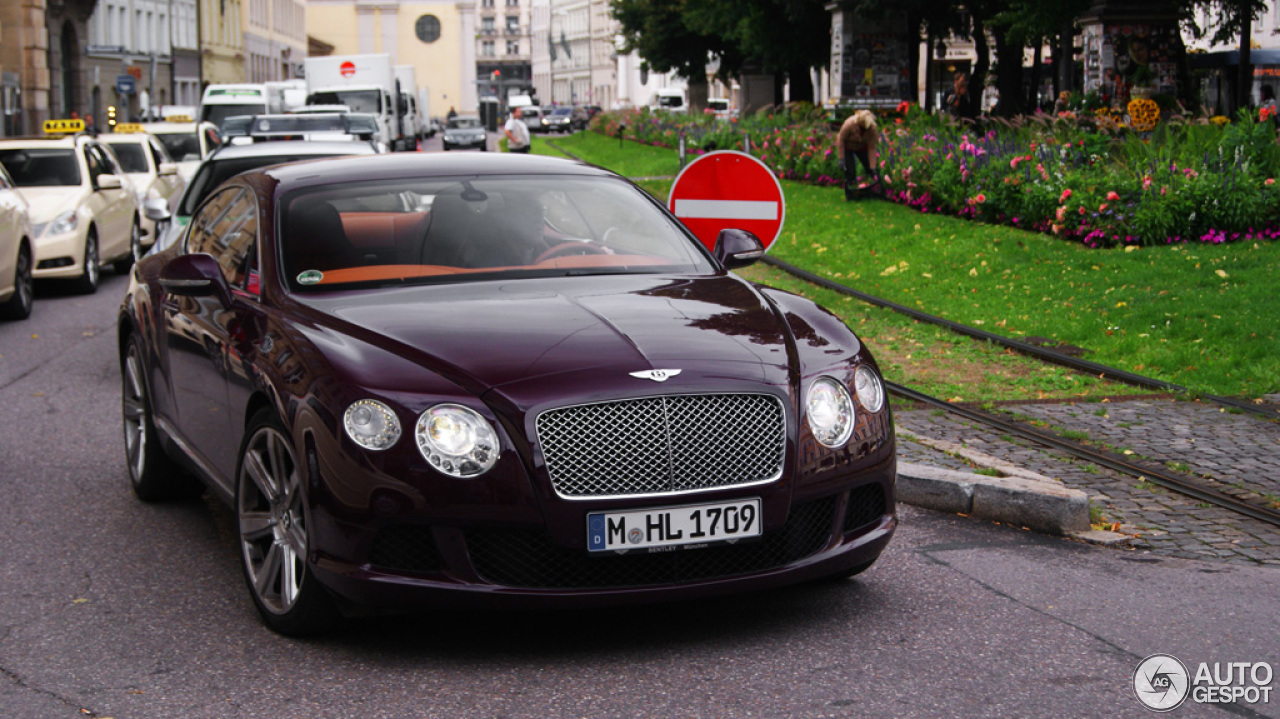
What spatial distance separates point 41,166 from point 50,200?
93cm

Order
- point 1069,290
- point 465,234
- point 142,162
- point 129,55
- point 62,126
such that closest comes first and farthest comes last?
1. point 465,234
2. point 1069,290
3. point 142,162
4. point 62,126
5. point 129,55

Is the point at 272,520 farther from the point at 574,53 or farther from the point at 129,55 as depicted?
the point at 574,53

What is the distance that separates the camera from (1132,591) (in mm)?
5156

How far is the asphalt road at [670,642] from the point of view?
4.06m

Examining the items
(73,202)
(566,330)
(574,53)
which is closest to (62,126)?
(73,202)

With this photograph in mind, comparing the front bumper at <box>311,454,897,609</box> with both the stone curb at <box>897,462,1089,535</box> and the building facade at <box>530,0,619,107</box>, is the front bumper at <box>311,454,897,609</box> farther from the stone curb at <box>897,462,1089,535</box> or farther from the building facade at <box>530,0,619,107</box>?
the building facade at <box>530,0,619,107</box>

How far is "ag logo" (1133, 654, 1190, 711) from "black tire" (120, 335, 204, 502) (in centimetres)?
408

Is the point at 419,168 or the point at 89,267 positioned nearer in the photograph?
the point at 419,168

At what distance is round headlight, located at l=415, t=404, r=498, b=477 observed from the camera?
13.8ft

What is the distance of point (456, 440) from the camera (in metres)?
4.23

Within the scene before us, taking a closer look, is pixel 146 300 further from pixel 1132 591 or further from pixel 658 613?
pixel 1132 591

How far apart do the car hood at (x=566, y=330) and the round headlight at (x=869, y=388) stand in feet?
0.89

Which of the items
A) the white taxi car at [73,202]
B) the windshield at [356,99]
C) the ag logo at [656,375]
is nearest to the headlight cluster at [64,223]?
the white taxi car at [73,202]
